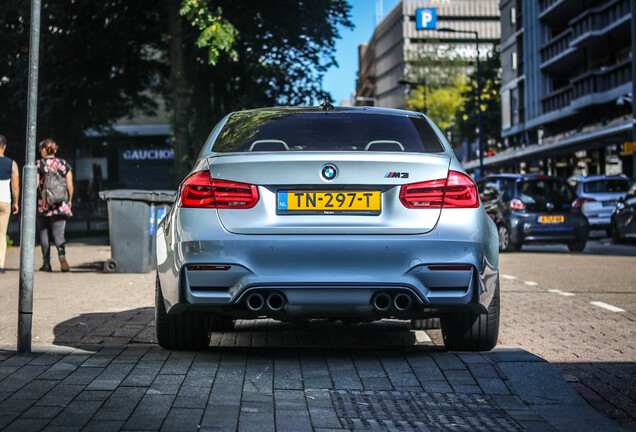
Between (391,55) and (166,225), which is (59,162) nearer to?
(166,225)

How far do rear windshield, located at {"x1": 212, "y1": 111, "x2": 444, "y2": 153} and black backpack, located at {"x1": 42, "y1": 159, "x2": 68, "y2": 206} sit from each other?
7.33 metres

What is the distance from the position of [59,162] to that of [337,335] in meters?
7.37

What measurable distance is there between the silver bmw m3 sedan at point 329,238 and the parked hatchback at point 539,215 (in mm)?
13950

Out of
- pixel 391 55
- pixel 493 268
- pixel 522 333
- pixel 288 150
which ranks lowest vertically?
pixel 522 333

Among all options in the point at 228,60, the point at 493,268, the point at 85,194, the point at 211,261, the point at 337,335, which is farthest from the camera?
the point at 85,194

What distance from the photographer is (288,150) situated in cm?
562

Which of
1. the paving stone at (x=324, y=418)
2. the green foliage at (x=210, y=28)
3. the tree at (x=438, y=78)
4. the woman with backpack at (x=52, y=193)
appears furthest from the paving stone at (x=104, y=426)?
the tree at (x=438, y=78)

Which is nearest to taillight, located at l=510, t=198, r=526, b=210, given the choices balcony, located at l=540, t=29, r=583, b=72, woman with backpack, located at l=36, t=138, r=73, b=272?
woman with backpack, located at l=36, t=138, r=73, b=272

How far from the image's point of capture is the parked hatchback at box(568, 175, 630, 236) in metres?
24.8

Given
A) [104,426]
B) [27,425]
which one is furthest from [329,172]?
[27,425]

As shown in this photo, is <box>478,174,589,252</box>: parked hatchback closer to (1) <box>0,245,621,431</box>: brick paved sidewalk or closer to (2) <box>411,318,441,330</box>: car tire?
(2) <box>411,318,441,330</box>: car tire

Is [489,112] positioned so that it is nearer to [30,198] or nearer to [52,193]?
[52,193]

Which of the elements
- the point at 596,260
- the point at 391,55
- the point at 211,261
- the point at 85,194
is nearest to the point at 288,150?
the point at 211,261

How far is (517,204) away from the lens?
19375 millimetres
